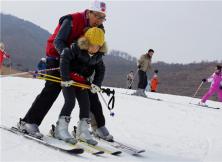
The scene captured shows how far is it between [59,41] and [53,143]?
48.5 inches

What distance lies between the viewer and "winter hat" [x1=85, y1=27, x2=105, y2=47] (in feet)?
16.8

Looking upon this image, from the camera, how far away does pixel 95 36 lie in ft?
16.8

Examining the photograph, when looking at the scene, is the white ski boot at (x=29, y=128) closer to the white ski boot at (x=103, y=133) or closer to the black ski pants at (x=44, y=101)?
the black ski pants at (x=44, y=101)

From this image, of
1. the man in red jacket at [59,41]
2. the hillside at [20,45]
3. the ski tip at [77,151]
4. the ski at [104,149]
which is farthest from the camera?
the hillside at [20,45]

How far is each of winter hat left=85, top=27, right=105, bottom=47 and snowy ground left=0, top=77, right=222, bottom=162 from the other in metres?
1.33

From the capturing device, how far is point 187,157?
5.71m

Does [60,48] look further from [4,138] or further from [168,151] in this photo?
[168,151]

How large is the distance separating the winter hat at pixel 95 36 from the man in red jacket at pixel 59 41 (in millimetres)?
221

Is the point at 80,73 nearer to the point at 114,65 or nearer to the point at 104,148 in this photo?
the point at 104,148

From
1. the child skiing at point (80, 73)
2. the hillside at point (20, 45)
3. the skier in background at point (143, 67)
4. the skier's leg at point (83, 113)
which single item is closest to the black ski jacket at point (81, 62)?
the child skiing at point (80, 73)

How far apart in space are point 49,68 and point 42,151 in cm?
135

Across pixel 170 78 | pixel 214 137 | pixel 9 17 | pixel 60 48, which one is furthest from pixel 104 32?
pixel 9 17

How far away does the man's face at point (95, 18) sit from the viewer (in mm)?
5344

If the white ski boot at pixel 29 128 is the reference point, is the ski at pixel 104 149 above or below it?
below
